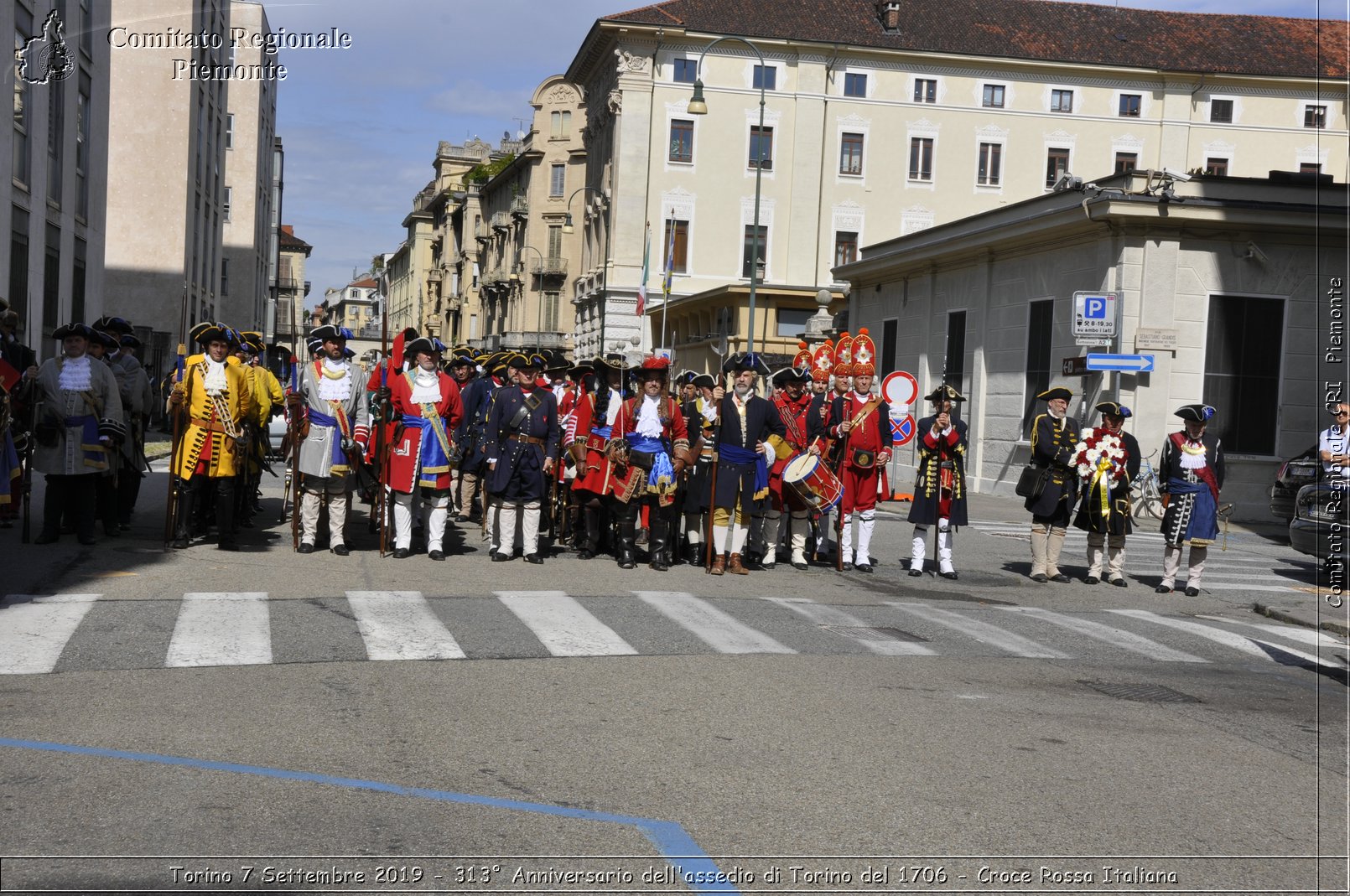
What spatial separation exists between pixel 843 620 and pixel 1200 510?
530 cm

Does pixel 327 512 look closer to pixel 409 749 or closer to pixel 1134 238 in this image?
pixel 409 749

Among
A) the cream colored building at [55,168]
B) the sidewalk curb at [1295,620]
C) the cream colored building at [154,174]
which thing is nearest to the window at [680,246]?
the cream colored building at [154,174]

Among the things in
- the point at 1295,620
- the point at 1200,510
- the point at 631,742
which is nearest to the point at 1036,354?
the point at 1200,510

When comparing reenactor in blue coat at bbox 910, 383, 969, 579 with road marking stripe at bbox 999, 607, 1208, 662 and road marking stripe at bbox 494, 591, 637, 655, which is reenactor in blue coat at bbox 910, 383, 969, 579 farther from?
road marking stripe at bbox 494, 591, 637, 655

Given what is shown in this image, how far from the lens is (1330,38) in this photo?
62.3 meters

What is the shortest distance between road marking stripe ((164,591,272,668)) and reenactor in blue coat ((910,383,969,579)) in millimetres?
6884

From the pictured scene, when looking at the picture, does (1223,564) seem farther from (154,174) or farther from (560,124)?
(560,124)

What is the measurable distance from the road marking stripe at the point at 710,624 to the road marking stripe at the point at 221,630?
290 centimetres

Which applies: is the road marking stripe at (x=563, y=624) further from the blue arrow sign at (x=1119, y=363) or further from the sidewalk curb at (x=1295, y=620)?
the blue arrow sign at (x=1119, y=363)

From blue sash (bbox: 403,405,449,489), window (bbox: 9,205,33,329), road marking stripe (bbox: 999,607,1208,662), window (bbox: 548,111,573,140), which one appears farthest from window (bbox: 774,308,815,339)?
road marking stripe (bbox: 999,607,1208,662)

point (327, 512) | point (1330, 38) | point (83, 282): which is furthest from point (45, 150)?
point (1330, 38)

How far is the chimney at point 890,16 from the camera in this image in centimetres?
6325

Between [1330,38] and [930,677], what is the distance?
63.2m

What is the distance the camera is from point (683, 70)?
61.9 metres
